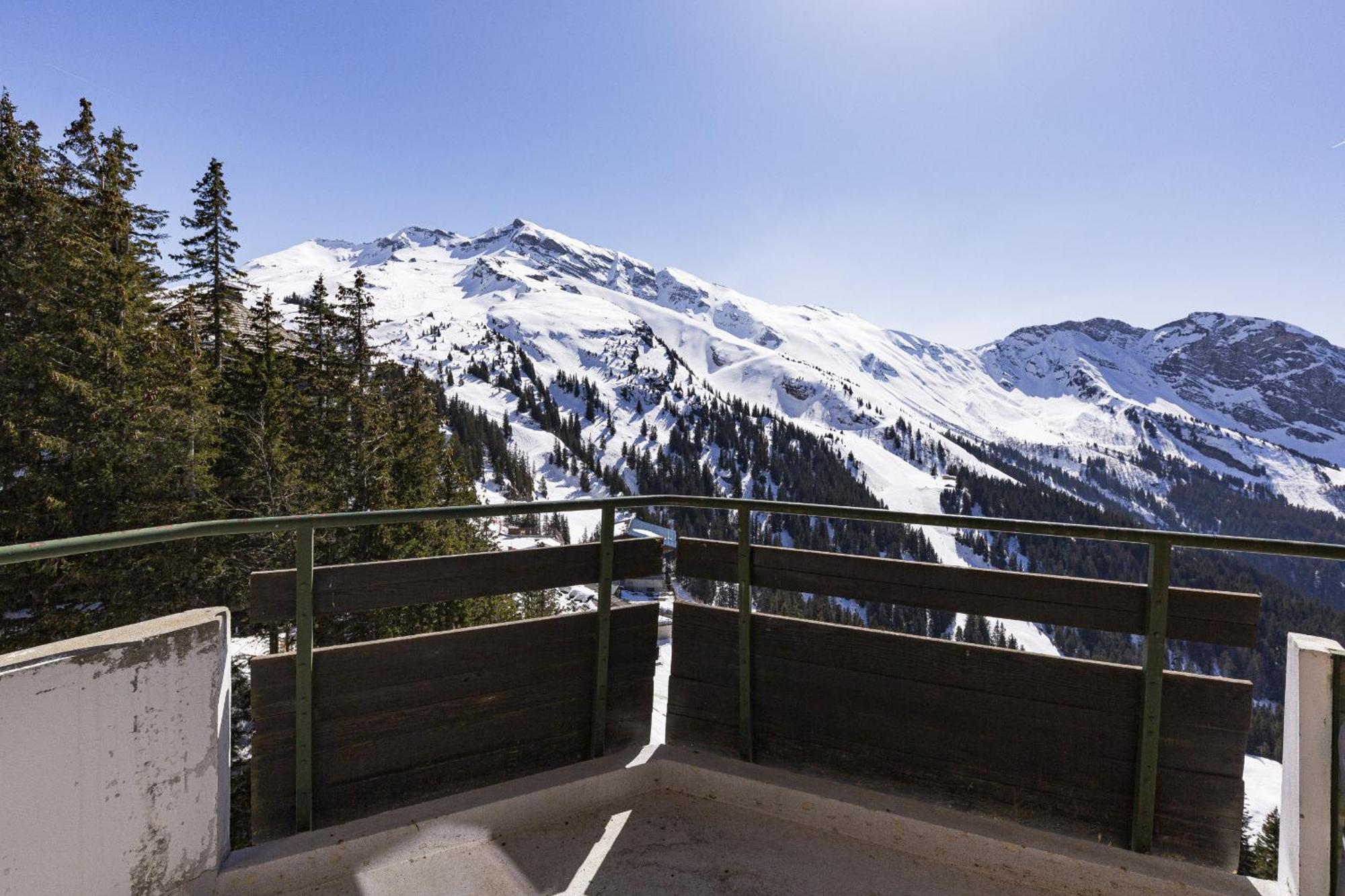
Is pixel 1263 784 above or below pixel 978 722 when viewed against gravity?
below

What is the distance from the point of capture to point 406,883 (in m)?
2.96

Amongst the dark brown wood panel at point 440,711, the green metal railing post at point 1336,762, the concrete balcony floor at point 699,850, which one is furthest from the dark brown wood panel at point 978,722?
the dark brown wood panel at point 440,711

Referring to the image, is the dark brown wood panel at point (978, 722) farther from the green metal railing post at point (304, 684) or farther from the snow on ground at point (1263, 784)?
the snow on ground at point (1263, 784)

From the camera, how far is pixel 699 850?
3.36 m

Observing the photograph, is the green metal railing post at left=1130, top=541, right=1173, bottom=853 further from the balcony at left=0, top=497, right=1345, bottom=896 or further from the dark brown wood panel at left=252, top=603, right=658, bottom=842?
the dark brown wood panel at left=252, top=603, right=658, bottom=842

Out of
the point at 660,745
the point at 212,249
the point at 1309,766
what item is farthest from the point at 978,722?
the point at 212,249

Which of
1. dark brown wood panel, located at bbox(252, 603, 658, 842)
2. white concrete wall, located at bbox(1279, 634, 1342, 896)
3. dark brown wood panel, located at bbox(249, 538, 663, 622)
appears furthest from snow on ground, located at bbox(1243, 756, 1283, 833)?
dark brown wood panel, located at bbox(249, 538, 663, 622)

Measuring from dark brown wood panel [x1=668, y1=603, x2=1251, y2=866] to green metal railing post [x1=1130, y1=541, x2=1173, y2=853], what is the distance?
0.04m

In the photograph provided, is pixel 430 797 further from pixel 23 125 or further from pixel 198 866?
pixel 23 125

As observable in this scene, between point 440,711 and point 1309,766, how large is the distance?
3850 mm

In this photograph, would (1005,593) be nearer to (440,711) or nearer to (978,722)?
(978,722)

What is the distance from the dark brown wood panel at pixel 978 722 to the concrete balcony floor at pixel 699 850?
0.13m

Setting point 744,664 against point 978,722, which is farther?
point 744,664

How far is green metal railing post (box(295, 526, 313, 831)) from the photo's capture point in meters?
2.95
